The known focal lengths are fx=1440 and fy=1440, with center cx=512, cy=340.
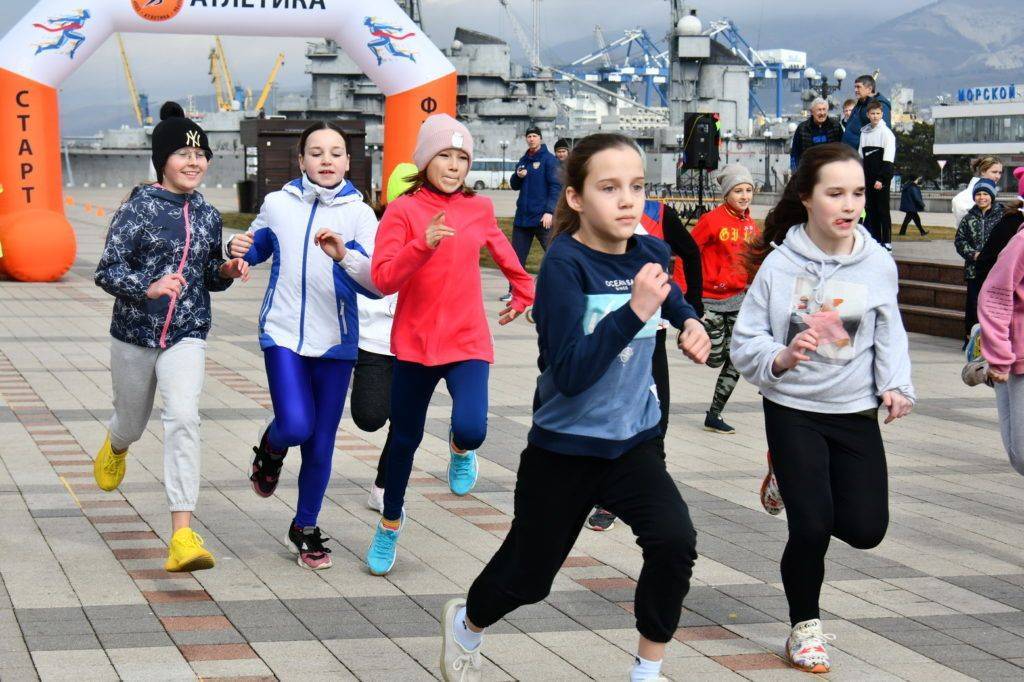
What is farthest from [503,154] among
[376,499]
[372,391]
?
[372,391]

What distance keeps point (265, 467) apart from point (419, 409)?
882 mm

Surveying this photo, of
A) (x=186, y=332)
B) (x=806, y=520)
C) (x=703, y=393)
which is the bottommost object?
(x=703, y=393)

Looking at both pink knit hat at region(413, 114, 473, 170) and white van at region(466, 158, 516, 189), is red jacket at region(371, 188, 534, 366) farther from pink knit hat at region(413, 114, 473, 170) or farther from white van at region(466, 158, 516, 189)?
A: white van at region(466, 158, 516, 189)

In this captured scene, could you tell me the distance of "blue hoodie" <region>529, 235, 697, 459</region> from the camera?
12.3 feet

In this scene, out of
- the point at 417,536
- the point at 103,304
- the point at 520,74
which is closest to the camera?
the point at 417,536

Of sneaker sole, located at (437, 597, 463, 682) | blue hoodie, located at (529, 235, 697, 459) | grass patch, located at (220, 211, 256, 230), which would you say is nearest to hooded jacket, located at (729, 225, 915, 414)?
blue hoodie, located at (529, 235, 697, 459)

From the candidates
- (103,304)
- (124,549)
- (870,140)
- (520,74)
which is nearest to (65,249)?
(103,304)

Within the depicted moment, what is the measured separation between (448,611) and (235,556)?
77.3 inches

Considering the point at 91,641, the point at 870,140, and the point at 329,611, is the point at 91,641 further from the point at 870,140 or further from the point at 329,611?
the point at 870,140

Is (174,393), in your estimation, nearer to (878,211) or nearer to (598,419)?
(598,419)

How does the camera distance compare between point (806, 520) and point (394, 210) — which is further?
point (394, 210)

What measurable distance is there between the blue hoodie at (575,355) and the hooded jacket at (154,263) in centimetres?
219

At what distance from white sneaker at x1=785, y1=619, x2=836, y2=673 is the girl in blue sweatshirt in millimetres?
819

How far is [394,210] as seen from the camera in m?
5.40
